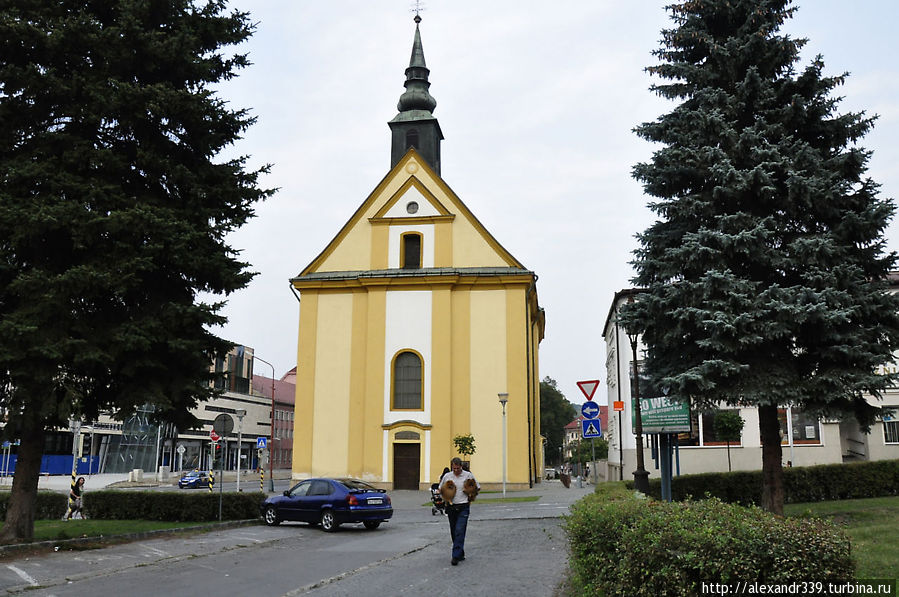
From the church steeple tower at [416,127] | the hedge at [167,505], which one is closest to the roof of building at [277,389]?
the church steeple tower at [416,127]

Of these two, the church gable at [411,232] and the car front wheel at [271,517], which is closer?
the car front wheel at [271,517]

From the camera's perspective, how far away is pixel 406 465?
33.9m

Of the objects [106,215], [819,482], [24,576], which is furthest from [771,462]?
[106,215]

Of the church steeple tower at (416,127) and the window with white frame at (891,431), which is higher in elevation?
the church steeple tower at (416,127)

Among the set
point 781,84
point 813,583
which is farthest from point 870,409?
point 813,583

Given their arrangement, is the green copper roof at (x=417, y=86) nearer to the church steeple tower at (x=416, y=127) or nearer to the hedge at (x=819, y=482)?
the church steeple tower at (x=416, y=127)

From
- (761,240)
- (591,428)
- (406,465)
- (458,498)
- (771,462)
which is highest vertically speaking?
(761,240)

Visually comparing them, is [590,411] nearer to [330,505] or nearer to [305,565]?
[330,505]

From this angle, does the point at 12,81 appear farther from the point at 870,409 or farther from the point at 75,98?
the point at 870,409

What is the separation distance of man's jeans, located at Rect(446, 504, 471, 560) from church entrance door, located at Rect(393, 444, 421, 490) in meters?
22.7

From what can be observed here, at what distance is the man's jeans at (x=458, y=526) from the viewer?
11.2 m

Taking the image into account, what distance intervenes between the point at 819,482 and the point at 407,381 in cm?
1926

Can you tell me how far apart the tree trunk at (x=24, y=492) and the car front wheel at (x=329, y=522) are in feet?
20.4

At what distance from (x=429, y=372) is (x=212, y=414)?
46.0 meters
